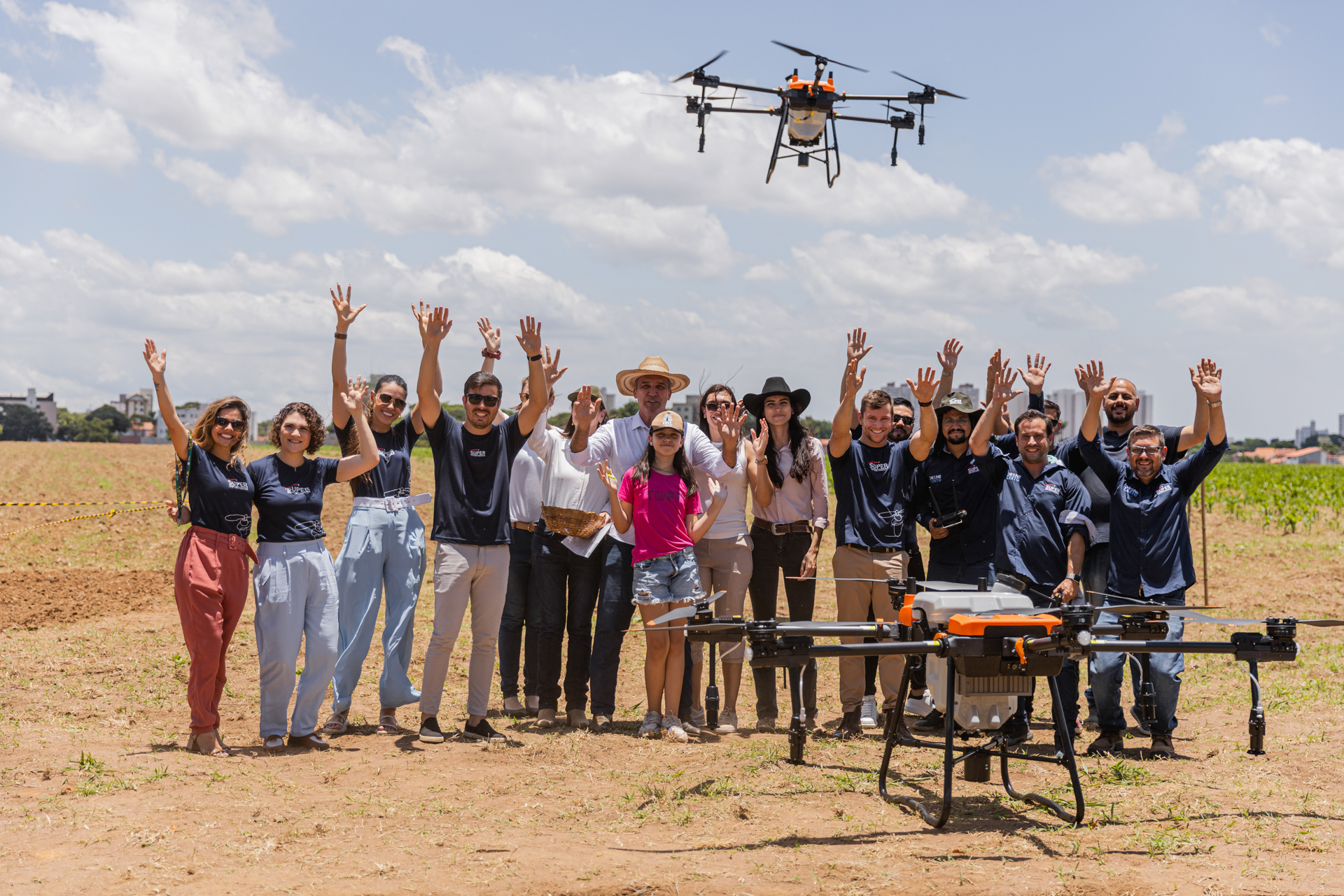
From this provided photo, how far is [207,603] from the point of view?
6.02 m

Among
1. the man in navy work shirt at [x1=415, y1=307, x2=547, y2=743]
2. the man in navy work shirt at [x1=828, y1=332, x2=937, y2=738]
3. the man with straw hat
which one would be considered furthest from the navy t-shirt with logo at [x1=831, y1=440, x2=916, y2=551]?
the man in navy work shirt at [x1=415, y1=307, x2=547, y2=743]

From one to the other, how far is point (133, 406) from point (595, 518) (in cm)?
16398

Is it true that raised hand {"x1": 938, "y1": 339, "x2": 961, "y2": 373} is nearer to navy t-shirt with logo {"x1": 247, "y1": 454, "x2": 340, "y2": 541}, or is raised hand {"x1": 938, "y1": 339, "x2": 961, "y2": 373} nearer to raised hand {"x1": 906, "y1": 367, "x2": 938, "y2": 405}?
raised hand {"x1": 906, "y1": 367, "x2": 938, "y2": 405}

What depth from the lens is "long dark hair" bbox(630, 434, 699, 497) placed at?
6.81 metres

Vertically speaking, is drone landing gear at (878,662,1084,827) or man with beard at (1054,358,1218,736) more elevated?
man with beard at (1054,358,1218,736)

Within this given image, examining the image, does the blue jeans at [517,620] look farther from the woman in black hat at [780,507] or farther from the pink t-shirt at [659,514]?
the woman in black hat at [780,507]

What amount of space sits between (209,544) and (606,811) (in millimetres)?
2901

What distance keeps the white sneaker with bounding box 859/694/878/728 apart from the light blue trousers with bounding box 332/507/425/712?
3.15m

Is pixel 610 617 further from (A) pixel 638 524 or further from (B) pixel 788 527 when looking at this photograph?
(B) pixel 788 527

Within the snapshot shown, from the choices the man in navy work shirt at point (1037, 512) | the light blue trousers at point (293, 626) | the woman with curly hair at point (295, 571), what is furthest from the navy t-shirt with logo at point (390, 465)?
the man in navy work shirt at point (1037, 512)

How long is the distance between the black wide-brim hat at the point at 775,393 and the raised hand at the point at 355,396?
2634mm

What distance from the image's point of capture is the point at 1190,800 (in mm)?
5262

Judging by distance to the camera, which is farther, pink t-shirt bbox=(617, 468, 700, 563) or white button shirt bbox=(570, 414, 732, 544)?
white button shirt bbox=(570, 414, 732, 544)

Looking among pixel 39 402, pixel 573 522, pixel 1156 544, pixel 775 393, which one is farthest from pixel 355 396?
pixel 39 402
